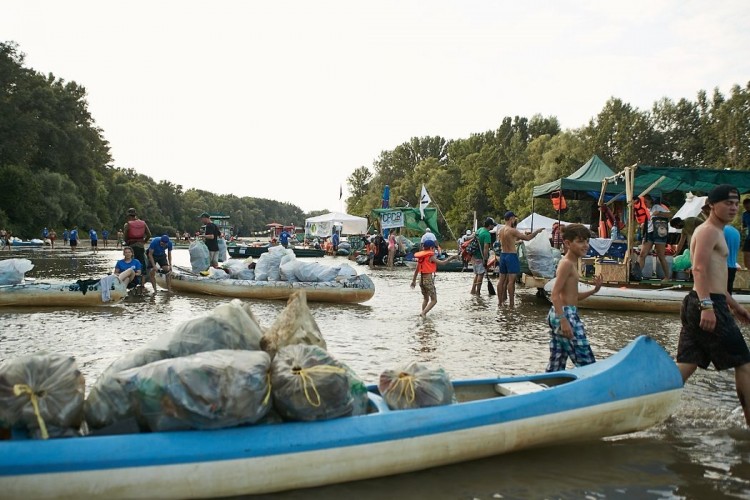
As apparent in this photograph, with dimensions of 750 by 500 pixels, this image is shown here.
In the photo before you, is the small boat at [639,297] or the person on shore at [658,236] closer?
the small boat at [639,297]

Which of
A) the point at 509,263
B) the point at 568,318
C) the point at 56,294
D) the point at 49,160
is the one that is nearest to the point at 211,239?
the point at 56,294

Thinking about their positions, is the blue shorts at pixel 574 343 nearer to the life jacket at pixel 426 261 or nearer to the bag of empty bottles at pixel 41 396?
the bag of empty bottles at pixel 41 396

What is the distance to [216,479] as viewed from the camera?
12.0 ft

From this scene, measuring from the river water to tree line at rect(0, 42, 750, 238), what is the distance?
29.3 metres

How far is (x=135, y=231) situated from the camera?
14.2 meters

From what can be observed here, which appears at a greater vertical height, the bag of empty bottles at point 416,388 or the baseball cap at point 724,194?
the baseball cap at point 724,194

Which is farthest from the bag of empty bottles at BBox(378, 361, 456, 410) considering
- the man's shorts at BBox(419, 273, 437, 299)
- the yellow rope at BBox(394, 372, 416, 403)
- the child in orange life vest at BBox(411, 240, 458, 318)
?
the man's shorts at BBox(419, 273, 437, 299)

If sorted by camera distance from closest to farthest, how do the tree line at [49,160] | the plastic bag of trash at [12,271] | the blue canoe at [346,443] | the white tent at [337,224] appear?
the blue canoe at [346,443] → the plastic bag of trash at [12,271] → the white tent at [337,224] → the tree line at [49,160]

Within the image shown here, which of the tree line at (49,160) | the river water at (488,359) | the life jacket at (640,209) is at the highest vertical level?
the tree line at (49,160)

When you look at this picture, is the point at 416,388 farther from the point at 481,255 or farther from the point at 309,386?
the point at 481,255

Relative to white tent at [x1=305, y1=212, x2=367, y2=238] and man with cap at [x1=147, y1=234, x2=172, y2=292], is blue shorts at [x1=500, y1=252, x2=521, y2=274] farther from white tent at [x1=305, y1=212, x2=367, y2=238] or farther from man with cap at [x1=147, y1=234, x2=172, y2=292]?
white tent at [x1=305, y1=212, x2=367, y2=238]

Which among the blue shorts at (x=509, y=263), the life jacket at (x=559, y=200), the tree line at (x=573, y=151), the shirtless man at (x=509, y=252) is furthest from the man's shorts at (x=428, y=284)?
the tree line at (x=573, y=151)

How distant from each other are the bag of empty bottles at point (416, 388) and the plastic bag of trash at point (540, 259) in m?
10.2

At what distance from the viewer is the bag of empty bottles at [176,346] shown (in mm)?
3740
